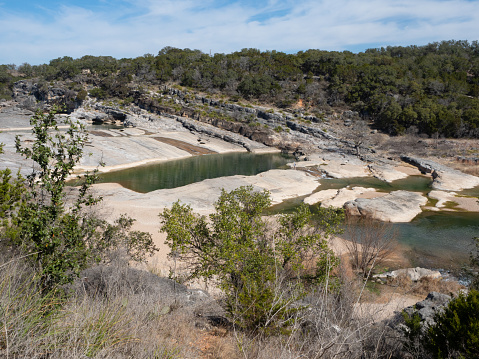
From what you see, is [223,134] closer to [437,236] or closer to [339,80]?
[339,80]

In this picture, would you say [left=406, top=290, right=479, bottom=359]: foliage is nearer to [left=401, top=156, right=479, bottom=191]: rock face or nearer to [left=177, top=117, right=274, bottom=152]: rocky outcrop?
[left=401, top=156, right=479, bottom=191]: rock face

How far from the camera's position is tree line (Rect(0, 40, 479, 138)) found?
7506 centimetres

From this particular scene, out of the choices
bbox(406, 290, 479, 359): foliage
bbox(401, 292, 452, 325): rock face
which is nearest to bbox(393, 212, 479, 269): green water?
bbox(401, 292, 452, 325): rock face

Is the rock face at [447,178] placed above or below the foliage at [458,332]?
below

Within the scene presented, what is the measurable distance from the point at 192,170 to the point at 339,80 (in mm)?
64389

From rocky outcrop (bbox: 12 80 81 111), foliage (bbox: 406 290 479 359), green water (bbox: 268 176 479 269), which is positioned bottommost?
green water (bbox: 268 176 479 269)

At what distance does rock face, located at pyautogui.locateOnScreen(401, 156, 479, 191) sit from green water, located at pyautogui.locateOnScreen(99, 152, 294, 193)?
25666 mm

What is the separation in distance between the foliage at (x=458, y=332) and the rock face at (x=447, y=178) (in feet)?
150

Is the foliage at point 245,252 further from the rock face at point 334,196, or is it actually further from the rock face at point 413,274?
the rock face at point 334,196

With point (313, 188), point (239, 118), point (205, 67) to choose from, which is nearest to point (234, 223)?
point (313, 188)

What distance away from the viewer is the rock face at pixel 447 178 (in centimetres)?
4548

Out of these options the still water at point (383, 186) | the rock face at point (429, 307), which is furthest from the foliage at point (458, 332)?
the still water at point (383, 186)

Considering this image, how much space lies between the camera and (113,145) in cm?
5841

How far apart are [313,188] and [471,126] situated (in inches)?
1907
